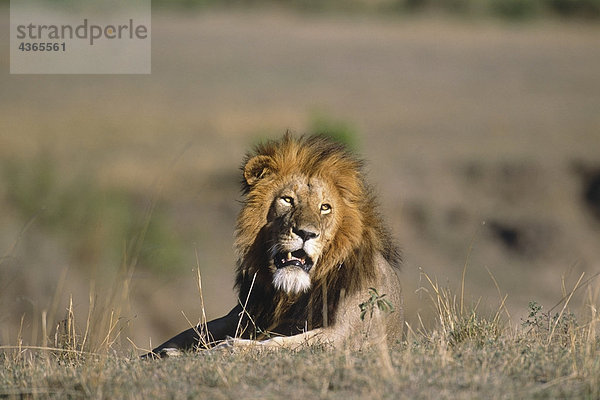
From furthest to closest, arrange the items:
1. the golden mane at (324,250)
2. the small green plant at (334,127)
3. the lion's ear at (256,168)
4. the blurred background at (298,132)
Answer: the small green plant at (334,127), the blurred background at (298,132), the lion's ear at (256,168), the golden mane at (324,250)

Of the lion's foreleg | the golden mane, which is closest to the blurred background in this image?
the lion's foreleg

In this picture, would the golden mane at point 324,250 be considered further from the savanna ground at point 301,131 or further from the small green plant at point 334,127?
the small green plant at point 334,127

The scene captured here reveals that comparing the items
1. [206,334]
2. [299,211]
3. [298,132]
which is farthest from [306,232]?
[298,132]

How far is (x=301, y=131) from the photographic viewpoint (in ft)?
85.1

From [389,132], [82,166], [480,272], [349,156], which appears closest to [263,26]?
[389,132]

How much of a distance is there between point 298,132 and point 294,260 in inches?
783

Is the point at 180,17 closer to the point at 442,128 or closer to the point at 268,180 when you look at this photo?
the point at 442,128

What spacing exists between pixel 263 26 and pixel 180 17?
3.24m

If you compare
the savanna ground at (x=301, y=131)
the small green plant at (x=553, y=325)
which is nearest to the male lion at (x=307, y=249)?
the savanna ground at (x=301, y=131)

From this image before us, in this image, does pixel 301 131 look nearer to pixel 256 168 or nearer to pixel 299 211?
pixel 256 168

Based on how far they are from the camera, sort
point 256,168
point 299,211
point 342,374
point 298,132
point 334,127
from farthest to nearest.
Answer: point 298,132
point 334,127
point 256,168
point 299,211
point 342,374

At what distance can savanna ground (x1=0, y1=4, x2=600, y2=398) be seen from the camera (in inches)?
750

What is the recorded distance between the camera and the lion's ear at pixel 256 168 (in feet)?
21.5

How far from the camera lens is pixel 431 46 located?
3638cm
